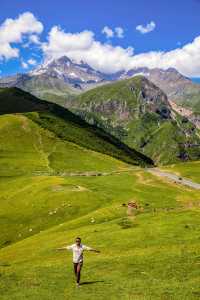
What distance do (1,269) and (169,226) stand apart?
71.9 feet

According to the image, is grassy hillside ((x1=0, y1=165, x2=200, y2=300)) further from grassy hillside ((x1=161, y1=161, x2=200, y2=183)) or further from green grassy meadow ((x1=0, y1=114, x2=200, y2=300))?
grassy hillside ((x1=161, y1=161, x2=200, y2=183))

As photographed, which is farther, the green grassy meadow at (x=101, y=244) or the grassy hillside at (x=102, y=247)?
the green grassy meadow at (x=101, y=244)

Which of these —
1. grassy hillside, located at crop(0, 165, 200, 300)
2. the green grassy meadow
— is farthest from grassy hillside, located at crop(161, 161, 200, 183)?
grassy hillside, located at crop(0, 165, 200, 300)

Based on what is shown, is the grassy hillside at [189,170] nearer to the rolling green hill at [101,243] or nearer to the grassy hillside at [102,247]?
the rolling green hill at [101,243]

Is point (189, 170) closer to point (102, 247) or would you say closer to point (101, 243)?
point (101, 243)

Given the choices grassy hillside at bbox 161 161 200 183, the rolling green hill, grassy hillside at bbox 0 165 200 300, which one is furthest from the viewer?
grassy hillside at bbox 161 161 200 183

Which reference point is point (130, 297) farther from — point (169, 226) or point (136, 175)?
point (136, 175)

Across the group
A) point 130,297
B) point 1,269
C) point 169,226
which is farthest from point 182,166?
point 130,297

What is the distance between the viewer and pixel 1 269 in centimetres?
4534

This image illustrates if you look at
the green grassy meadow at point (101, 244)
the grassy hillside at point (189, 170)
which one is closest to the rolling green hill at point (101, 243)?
the green grassy meadow at point (101, 244)

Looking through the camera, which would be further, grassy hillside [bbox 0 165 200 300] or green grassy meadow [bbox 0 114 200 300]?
green grassy meadow [bbox 0 114 200 300]

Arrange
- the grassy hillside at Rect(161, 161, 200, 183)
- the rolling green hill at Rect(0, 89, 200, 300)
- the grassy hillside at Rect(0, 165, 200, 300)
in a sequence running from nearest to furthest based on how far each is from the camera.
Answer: the grassy hillside at Rect(0, 165, 200, 300), the rolling green hill at Rect(0, 89, 200, 300), the grassy hillside at Rect(161, 161, 200, 183)

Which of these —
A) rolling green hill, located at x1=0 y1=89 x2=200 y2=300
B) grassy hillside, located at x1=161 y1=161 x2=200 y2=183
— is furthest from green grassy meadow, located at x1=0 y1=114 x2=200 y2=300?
grassy hillside, located at x1=161 y1=161 x2=200 y2=183

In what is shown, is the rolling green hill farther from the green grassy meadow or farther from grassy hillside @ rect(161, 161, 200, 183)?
grassy hillside @ rect(161, 161, 200, 183)
